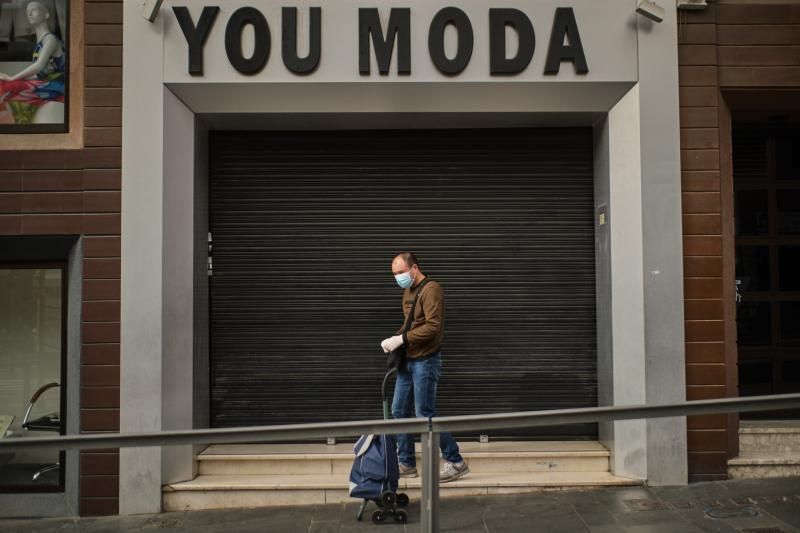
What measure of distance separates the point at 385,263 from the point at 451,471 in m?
2.83

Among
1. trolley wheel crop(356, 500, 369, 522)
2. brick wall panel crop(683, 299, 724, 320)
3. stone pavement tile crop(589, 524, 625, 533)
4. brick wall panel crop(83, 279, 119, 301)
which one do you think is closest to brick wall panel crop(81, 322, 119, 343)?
brick wall panel crop(83, 279, 119, 301)

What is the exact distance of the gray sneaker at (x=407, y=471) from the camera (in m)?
4.09

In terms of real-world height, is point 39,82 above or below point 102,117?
above

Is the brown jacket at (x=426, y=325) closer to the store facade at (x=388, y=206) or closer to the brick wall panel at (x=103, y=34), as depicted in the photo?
the store facade at (x=388, y=206)

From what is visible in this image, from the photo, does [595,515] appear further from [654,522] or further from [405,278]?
[405,278]

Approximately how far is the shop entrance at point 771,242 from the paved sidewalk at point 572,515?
3.37m

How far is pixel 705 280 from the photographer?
20.0 feet

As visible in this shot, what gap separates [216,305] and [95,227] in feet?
4.41

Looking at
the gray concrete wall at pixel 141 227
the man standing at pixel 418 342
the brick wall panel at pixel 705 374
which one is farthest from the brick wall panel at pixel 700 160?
the gray concrete wall at pixel 141 227

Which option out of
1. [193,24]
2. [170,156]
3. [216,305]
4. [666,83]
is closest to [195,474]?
→ [216,305]

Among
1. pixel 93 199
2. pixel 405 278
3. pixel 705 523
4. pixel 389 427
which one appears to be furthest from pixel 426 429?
pixel 93 199

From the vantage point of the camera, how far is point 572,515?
3.85 meters

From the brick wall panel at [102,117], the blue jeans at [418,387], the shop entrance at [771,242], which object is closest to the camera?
the blue jeans at [418,387]

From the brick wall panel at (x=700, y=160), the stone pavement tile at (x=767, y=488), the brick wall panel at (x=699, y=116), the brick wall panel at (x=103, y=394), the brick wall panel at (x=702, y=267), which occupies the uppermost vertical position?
the brick wall panel at (x=699, y=116)
